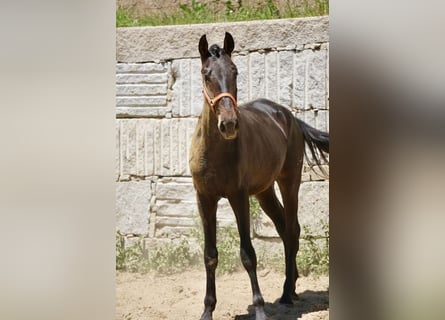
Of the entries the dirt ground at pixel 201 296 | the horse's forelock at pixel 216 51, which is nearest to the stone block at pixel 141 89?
the horse's forelock at pixel 216 51

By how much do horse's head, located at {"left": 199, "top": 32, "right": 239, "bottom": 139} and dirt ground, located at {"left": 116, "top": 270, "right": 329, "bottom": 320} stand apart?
0.98 metres

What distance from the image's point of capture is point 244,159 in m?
5.05

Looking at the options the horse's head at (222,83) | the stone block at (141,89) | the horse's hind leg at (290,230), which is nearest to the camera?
the horse's head at (222,83)

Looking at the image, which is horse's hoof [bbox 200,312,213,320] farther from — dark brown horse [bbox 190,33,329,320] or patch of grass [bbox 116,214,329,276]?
patch of grass [bbox 116,214,329,276]

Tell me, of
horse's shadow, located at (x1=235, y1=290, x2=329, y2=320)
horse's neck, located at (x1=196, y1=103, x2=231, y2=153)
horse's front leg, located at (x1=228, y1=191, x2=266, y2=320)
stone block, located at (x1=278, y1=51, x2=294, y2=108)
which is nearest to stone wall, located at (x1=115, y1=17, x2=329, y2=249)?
stone block, located at (x1=278, y1=51, x2=294, y2=108)

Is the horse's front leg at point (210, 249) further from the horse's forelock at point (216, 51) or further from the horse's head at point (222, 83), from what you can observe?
the horse's forelock at point (216, 51)

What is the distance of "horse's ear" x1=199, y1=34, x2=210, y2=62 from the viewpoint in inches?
199

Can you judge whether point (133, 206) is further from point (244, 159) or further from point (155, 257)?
point (244, 159)

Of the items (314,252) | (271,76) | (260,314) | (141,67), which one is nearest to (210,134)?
(271,76)

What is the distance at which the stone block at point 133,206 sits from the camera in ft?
18.1

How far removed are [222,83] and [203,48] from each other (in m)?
0.30
